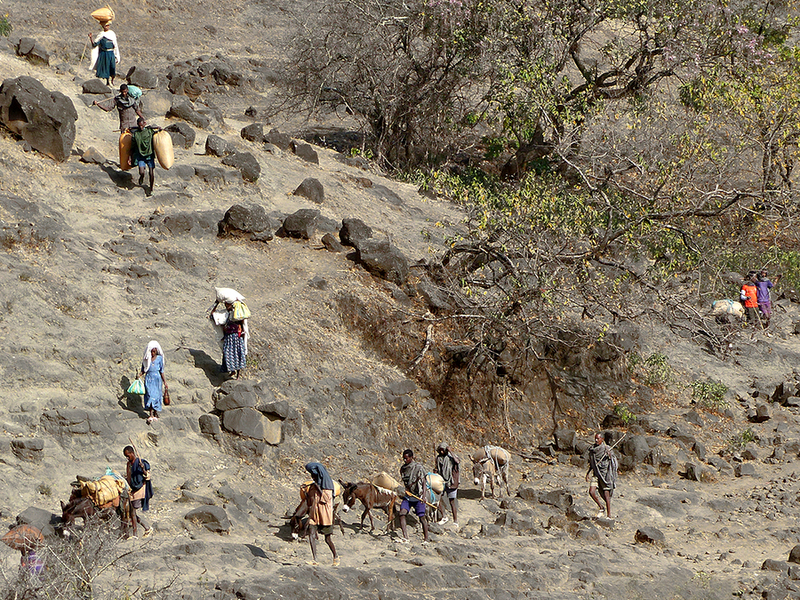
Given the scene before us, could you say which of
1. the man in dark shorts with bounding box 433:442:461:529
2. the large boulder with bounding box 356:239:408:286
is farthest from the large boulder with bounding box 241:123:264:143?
the man in dark shorts with bounding box 433:442:461:529

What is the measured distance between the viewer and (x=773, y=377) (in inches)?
749

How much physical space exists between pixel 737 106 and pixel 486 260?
8.66 metres

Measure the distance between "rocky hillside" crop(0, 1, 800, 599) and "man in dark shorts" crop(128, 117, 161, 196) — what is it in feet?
1.96

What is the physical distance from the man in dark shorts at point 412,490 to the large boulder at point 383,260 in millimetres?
6769

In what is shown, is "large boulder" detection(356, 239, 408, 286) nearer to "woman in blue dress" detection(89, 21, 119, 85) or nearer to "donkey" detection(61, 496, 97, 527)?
"woman in blue dress" detection(89, 21, 119, 85)

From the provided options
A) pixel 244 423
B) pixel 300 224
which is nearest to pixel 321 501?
pixel 244 423

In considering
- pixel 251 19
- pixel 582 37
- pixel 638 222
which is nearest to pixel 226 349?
pixel 638 222

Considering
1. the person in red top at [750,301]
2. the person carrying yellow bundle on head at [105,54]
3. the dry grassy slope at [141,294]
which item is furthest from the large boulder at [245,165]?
the person in red top at [750,301]

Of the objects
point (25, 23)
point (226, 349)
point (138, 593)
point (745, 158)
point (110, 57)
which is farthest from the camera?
point (25, 23)

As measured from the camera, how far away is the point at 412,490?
1130cm

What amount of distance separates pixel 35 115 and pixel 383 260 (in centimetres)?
723

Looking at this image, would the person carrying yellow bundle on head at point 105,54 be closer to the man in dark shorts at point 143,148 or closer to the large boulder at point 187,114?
the large boulder at point 187,114

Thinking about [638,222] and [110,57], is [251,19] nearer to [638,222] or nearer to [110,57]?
[110,57]

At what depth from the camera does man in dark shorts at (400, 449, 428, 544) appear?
444 inches
